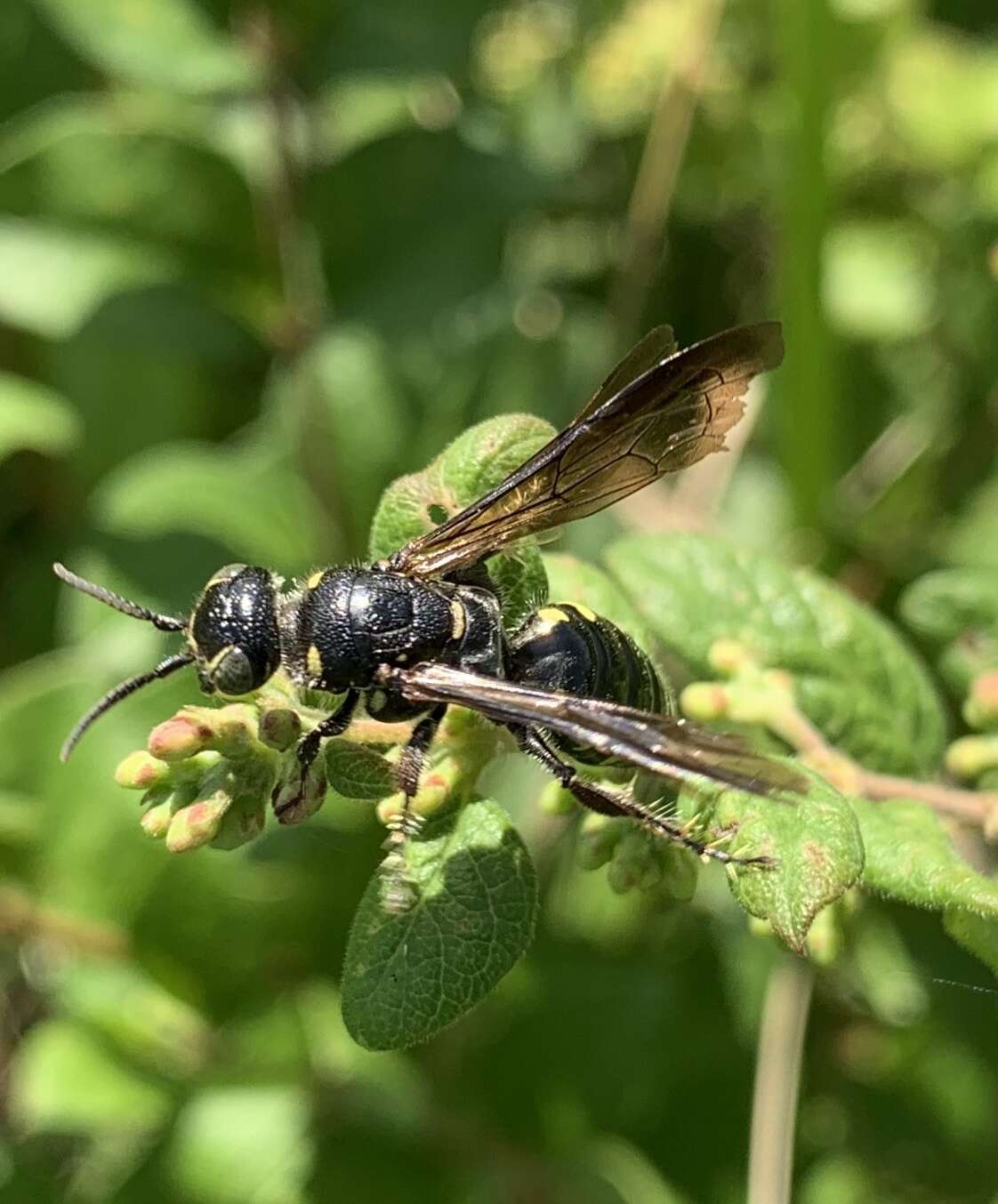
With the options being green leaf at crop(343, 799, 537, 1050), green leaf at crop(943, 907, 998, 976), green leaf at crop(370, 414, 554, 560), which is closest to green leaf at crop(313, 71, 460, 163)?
green leaf at crop(370, 414, 554, 560)

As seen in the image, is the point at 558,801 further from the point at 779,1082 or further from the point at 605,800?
the point at 779,1082

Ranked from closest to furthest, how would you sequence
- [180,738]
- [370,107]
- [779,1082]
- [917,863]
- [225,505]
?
[180,738] < [917,863] < [779,1082] < [225,505] < [370,107]

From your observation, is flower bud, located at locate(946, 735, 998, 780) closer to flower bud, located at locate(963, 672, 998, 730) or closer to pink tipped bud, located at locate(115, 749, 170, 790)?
flower bud, located at locate(963, 672, 998, 730)

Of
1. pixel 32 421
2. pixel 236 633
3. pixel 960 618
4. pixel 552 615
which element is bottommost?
pixel 960 618

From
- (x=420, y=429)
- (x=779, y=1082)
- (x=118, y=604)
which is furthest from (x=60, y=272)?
(x=779, y=1082)

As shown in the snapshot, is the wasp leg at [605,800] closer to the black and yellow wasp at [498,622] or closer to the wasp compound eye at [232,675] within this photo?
the black and yellow wasp at [498,622]

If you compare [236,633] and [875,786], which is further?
[875,786]

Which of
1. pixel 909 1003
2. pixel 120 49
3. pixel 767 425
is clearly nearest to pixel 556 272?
pixel 767 425

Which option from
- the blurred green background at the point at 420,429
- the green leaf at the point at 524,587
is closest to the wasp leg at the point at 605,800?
the green leaf at the point at 524,587

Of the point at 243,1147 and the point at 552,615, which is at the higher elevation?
the point at 552,615
